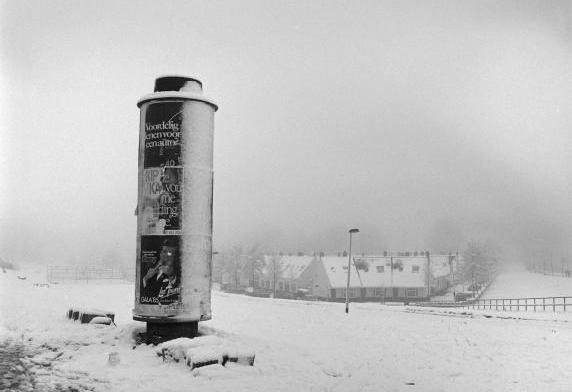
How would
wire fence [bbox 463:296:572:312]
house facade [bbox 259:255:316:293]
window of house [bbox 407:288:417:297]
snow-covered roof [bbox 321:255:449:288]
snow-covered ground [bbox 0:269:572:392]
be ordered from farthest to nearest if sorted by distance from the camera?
house facade [bbox 259:255:316:293] → window of house [bbox 407:288:417:297] → snow-covered roof [bbox 321:255:449:288] → wire fence [bbox 463:296:572:312] → snow-covered ground [bbox 0:269:572:392]

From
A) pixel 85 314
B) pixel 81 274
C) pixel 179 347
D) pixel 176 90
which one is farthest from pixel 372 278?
pixel 179 347

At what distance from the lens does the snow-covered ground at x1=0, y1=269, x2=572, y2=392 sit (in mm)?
9703

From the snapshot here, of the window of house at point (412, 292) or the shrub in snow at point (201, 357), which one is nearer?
the shrub in snow at point (201, 357)

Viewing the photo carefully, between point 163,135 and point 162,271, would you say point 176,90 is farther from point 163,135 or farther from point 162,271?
point 162,271

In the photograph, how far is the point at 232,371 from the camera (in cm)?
1009

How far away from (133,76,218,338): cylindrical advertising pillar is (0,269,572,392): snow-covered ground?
122 centimetres

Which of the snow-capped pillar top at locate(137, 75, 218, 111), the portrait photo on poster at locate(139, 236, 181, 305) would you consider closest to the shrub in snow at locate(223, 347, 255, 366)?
the portrait photo on poster at locate(139, 236, 181, 305)

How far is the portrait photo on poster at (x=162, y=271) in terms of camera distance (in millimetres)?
13008

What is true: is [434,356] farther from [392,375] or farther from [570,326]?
[570,326]

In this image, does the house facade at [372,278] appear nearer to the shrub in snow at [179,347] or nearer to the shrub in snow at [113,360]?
the shrub in snow at [179,347]

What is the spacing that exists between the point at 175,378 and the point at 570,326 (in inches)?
759

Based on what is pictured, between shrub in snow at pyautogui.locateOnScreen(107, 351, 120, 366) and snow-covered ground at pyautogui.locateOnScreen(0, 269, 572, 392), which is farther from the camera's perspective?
shrub in snow at pyautogui.locateOnScreen(107, 351, 120, 366)

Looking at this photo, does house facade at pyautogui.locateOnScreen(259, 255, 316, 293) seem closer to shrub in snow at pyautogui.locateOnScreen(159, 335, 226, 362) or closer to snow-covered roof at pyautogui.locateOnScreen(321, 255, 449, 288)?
snow-covered roof at pyautogui.locateOnScreen(321, 255, 449, 288)

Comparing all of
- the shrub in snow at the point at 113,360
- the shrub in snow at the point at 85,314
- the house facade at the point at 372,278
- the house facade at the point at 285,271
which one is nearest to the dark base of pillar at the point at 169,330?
the shrub in snow at the point at 113,360
